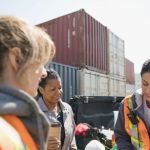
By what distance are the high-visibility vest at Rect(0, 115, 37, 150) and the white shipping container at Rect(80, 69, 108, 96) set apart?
10125mm

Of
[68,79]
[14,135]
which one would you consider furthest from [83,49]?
[14,135]

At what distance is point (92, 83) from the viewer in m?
12.1

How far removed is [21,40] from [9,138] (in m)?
0.35

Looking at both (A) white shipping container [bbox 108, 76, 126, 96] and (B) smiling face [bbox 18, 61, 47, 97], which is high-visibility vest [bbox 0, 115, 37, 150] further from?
(A) white shipping container [bbox 108, 76, 126, 96]

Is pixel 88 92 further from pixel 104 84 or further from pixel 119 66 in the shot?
pixel 119 66

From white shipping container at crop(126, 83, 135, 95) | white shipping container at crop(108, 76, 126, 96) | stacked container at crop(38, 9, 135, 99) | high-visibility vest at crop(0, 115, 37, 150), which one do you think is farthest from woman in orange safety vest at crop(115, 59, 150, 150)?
white shipping container at crop(126, 83, 135, 95)

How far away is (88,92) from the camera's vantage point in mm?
11695

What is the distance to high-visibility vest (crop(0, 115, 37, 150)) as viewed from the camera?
34.9 inches

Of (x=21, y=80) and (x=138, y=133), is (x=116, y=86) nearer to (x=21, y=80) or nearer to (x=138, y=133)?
(x=138, y=133)

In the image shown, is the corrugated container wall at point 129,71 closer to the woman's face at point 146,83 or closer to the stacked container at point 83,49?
the stacked container at point 83,49

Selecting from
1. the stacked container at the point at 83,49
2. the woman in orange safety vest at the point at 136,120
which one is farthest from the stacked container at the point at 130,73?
the woman in orange safety vest at the point at 136,120

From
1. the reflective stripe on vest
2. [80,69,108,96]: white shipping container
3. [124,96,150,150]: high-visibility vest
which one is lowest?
[124,96,150,150]: high-visibility vest

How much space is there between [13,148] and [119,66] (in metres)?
15.8

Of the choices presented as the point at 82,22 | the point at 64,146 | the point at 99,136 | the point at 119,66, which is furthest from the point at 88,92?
the point at 64,146
